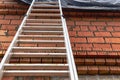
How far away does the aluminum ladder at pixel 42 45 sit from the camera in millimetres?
1912

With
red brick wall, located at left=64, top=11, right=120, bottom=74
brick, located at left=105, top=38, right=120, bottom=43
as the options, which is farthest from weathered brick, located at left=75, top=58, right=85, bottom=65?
brick, located at left=105, top=38, right=120, bottom=43

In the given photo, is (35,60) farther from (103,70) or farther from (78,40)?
(103,70)

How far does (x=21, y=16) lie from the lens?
11.0 feet

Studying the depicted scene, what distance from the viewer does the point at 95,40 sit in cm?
292

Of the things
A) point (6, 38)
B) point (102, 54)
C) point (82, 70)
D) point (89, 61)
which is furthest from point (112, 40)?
point (6, 38)

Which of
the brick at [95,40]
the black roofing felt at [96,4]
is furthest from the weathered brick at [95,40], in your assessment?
the black roofing felt at [96,4]

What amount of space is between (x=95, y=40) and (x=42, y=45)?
0.61 metres

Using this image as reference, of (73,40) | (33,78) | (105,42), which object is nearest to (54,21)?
(73,40)

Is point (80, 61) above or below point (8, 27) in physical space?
below

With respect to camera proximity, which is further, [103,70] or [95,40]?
[95,40]

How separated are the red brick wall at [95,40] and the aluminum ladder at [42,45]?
18 centimetres

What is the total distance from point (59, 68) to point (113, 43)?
3.50 ft

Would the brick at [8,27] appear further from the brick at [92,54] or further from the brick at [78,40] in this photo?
the brick at [92,54]

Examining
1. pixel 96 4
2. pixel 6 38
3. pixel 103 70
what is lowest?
pixel 103 70
